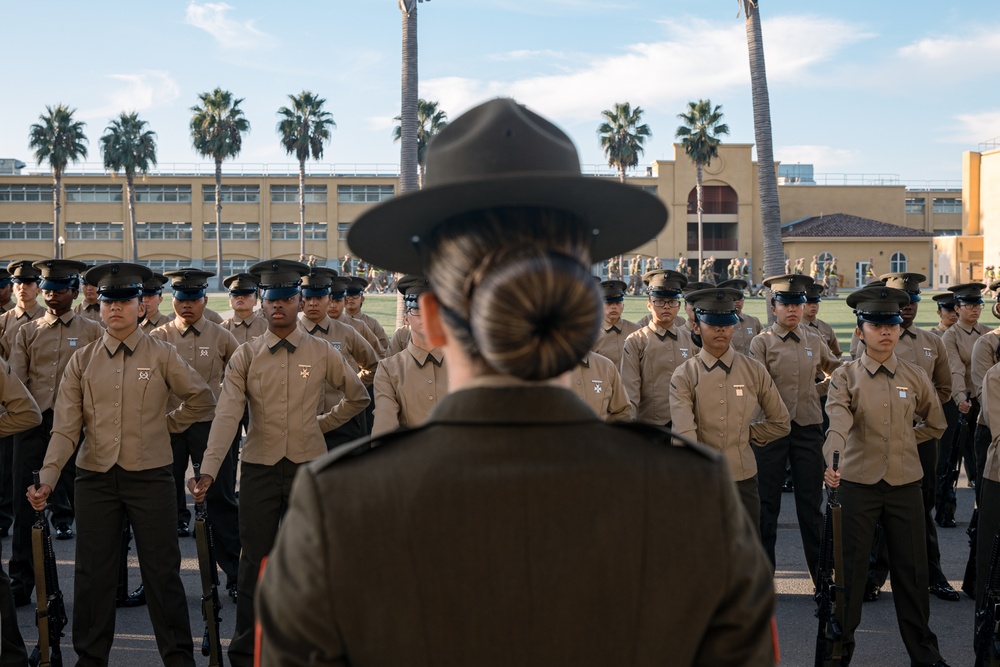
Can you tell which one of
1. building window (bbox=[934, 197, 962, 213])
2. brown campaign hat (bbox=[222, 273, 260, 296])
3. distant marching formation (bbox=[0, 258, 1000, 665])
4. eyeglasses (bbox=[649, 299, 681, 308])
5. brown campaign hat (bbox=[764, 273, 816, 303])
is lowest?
distant marching formation (bbox=[0, 258, 1000, 665])

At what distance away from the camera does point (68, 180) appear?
77.8 m

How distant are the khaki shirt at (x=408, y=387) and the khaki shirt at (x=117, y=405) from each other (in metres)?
1.41

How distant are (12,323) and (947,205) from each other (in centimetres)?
9233

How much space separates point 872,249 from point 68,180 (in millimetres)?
66350

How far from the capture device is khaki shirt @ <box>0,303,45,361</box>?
9.60 meters

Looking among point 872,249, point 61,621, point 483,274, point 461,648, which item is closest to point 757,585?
point 461,648

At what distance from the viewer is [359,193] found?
7994 cm

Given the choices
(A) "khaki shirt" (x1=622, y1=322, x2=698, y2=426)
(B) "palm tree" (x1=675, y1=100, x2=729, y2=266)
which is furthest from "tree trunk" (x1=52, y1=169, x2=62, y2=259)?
(A) "khaki shirt" (x1=622, y1=322, x2=698, y2=426)

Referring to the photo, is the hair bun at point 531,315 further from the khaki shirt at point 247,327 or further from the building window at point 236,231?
the building window at point 236,231

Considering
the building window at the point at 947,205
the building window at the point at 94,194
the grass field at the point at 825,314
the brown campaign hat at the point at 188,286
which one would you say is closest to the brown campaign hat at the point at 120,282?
the brown campaign hat at the point at 188,286

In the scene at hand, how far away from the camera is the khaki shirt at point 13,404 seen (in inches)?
235

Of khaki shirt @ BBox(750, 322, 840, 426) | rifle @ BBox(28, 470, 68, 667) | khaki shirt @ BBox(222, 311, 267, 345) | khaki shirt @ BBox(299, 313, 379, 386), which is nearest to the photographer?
rifle @ BBox(28, 470, 68, 667)

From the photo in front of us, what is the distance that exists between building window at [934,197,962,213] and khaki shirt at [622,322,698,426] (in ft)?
287

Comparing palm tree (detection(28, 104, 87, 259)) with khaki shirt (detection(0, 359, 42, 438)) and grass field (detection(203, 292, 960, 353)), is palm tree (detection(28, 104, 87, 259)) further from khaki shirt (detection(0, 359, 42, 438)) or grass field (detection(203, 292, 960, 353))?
khaki shirt (detection(0, 359, 42, 438))
